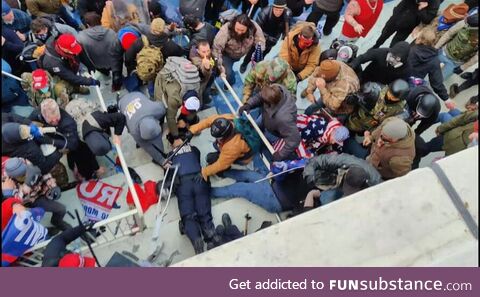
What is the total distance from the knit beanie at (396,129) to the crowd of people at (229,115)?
1cm

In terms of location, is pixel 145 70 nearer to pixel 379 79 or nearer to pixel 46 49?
pixel 46 49

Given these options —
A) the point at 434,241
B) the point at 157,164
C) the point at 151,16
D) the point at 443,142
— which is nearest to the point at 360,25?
the point at 443,142

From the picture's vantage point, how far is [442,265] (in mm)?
2160

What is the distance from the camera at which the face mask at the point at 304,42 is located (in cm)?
564

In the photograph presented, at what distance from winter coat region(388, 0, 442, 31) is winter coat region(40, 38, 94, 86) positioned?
4592mm

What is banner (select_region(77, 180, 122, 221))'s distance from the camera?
208 inches

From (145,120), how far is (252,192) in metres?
1.61

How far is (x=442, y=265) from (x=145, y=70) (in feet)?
14.6

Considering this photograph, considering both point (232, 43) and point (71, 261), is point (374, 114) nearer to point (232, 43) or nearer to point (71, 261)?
point (232, 43)

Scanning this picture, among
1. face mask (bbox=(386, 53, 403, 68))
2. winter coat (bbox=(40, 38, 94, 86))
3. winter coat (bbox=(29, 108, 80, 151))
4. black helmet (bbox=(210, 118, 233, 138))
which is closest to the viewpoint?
winter coat (bbox=(29, 108, 80, 151))

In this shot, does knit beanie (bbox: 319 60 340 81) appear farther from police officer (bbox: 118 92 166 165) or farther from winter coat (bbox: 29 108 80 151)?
winter coat (bbox: 29 108 80 151)

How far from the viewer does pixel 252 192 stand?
5.32 meters

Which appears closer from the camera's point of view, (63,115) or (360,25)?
(63,115)

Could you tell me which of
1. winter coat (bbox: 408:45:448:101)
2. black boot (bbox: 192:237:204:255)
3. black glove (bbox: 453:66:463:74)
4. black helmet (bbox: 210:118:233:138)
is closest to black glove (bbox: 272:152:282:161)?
black helmet (bbox: 210:118:233:138)
